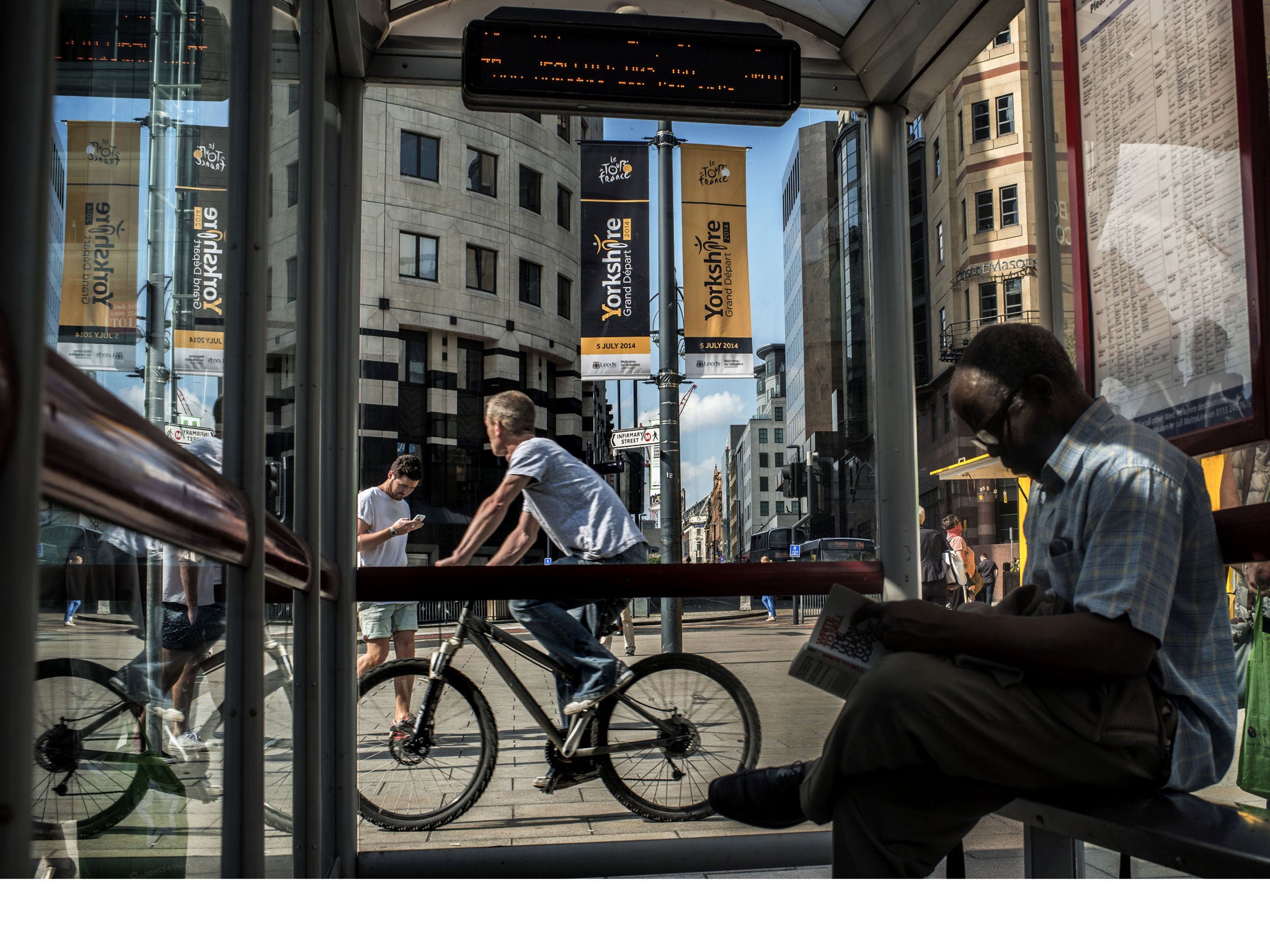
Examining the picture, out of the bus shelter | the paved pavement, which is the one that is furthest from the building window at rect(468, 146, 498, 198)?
the paved pavement

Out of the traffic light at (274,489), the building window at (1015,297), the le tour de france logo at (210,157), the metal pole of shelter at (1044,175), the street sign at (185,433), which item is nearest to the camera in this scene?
the street sign at (185,433)

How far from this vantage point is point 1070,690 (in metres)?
1.76

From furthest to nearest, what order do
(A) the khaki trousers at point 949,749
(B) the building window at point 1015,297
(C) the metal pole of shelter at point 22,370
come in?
(B) the building window at point 1015,297, (A) the khaki trousers at point 949,749, (C) the metal pole of shelter at point 22,370

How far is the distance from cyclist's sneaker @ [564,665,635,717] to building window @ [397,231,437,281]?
1.77 metres

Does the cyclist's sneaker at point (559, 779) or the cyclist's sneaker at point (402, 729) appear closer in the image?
the cyclist's sneaker at point (559, 779)

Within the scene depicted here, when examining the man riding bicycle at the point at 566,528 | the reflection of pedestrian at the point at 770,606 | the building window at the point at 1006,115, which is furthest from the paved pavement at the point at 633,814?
the building window at the point at 1006,115

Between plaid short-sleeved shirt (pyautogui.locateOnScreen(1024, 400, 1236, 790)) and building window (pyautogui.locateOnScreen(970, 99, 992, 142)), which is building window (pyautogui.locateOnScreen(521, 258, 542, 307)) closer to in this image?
plaid short-sleeved shirt (pyautogui.locateOnScreen(1024, 400, 1236, 790))

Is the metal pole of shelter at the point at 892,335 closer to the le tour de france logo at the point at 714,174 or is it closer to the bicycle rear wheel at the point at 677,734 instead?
the le tour de france logo at the point at 714,174

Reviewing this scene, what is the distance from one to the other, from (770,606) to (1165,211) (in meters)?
1.88

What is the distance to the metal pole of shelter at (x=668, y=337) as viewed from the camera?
403 centimetres

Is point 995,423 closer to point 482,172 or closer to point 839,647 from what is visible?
point 839,647

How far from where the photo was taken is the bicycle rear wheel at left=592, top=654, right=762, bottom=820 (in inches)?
173

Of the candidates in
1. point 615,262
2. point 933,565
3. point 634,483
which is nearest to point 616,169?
point 615,262

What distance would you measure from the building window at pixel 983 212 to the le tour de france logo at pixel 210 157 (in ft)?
79.7
